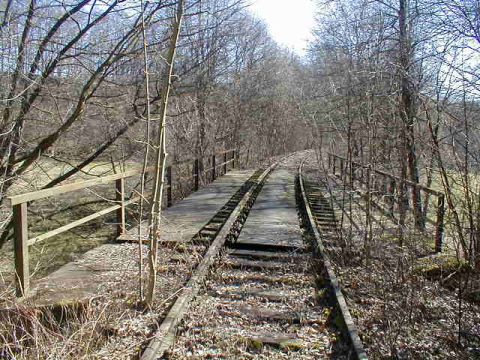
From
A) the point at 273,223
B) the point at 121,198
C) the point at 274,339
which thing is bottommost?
the point at 274,339

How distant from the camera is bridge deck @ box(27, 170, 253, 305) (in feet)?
14.6

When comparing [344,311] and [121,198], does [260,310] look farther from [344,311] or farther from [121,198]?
[121,198]

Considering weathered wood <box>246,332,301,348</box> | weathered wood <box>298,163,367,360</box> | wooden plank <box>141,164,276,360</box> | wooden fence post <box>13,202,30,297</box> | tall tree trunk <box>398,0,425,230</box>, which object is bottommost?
Result: weathered wood <box>246,332,301,348</box>

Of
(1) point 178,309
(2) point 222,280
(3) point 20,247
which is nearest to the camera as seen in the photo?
(1) point 178,309

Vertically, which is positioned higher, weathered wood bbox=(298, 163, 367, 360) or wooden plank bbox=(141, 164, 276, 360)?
wooden plank bbox=(141, 164, 276, 360)

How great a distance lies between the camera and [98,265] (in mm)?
5492

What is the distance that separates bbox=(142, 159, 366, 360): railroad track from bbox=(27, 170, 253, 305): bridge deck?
0.59 meters

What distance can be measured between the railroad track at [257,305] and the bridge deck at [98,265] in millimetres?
587

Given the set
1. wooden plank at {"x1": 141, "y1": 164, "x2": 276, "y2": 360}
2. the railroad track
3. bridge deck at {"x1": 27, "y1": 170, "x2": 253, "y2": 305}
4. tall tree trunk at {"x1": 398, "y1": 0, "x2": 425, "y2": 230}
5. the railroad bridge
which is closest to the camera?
wooden plank at {"x1": 141, "y1": 164, "x2": 276, "y2": 360}

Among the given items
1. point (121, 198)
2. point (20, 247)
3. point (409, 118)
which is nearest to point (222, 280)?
point (20, 247)

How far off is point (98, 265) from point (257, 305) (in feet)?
7.82

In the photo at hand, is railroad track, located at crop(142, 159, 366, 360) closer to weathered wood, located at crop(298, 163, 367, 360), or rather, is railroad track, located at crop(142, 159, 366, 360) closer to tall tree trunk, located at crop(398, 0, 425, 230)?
weathered wood, located at crop(298, 163, 367, 360)

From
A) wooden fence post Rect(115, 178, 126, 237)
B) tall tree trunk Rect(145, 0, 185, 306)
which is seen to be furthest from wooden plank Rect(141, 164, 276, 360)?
wooden fence post Rect(115, 178, 126, 237)

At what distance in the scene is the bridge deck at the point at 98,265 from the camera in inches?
175
